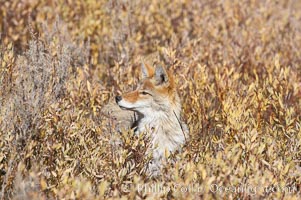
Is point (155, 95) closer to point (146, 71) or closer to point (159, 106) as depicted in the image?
point (159, 106)

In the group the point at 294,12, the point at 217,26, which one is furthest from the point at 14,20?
the point at 294,12

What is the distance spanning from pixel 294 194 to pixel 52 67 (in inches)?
108

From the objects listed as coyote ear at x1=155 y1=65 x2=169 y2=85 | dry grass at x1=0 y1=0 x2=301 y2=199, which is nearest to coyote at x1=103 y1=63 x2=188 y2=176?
coyote ear at x1=155 y1=65 x2=169 y2=85

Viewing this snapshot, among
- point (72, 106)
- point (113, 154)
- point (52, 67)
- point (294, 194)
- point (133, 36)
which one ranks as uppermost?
point (133, 36)

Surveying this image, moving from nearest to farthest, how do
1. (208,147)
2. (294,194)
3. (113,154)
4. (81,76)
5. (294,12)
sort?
1. (294,194)
2. (113,154)
3. (208,147)
4. (81,76)
5. (294,12)

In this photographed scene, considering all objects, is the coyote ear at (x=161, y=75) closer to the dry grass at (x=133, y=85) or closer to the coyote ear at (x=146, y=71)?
the coyote ear at (x=146, y=71)

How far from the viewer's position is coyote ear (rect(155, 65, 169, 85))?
5293 mm

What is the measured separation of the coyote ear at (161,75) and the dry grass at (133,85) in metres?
0.52

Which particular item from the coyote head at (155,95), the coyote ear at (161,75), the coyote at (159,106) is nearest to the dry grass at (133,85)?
the coyote at (159,106)

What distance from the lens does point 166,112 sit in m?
5.45

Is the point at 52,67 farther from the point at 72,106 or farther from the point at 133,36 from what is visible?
the point at 133,36

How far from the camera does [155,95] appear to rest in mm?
5414

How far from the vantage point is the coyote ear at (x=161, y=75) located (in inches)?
208

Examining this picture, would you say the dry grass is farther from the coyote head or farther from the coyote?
the coyote head
